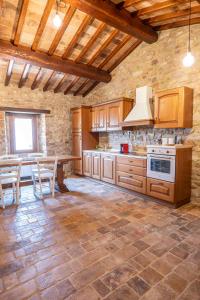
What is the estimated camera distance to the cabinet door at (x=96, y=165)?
4973 millimetres

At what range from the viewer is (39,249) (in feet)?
6.95

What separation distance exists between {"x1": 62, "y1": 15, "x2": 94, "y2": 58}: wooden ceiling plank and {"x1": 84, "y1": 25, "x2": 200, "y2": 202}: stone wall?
5.34ft

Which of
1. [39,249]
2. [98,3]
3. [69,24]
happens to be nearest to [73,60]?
[69,24]

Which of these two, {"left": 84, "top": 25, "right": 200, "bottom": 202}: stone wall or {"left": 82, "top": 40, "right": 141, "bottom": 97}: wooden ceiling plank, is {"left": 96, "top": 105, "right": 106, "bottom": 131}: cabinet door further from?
{"left": 82, "top": 40, "right": 141, "bottom": 97}: wooden ceiling plank

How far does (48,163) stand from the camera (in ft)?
13.3

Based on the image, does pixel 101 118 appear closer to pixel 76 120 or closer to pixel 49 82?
pixel 76 120

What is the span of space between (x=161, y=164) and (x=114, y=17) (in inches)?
111

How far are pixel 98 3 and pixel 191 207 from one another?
397 cm

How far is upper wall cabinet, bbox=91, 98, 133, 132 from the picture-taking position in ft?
15.1

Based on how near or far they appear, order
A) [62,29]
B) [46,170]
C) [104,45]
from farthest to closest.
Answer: [104,45], [46,170], [62,29]

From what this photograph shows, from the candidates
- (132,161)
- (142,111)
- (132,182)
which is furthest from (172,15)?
(132,182)

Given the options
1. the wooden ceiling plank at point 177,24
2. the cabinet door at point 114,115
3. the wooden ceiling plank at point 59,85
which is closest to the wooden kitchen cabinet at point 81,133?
the wooden ceiling plank at point 59,85

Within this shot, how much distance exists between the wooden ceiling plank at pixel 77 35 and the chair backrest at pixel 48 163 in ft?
8.39

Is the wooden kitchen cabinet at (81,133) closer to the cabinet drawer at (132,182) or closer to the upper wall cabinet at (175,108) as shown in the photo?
the cabinet drawer at (132,182)
